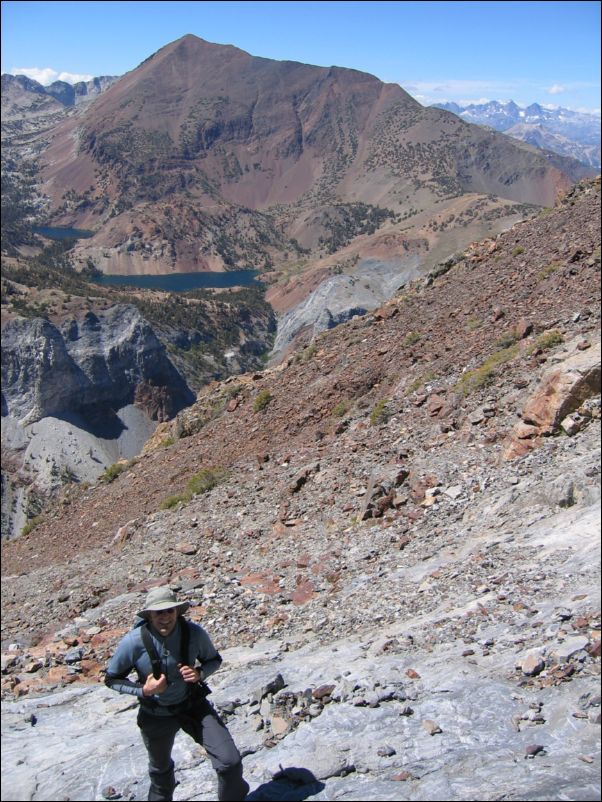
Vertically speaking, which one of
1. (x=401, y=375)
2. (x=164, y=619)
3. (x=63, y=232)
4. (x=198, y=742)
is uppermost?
(x=63, y=232)

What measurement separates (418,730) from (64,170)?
704 feet

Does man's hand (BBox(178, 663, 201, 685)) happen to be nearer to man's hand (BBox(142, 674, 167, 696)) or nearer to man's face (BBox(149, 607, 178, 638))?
man's hand (BBox(142, 674, 167, 696))

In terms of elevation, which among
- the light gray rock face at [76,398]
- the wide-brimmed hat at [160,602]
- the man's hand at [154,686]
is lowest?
the light gray rock face at [76,398]

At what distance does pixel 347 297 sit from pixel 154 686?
78.2m

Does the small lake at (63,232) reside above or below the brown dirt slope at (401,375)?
above

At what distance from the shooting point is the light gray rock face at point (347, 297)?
77.8m

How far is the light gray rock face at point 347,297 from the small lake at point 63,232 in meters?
84.6

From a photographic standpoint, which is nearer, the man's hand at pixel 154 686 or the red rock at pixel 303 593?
the man's hand at pixel 154 686

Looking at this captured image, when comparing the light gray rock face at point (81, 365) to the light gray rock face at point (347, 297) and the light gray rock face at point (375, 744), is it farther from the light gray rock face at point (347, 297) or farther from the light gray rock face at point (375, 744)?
the light gray rock face at point (375, 744)

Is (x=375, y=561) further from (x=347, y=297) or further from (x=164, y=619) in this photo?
(x=347, y=297)

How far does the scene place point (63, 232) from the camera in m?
164

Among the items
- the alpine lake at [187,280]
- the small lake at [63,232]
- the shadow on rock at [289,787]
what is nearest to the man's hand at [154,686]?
the shadow on rock at [289,787]

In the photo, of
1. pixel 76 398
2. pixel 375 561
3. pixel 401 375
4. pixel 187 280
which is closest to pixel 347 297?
pixel 76 398

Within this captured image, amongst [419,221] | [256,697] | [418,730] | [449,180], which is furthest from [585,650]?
[449,180]
